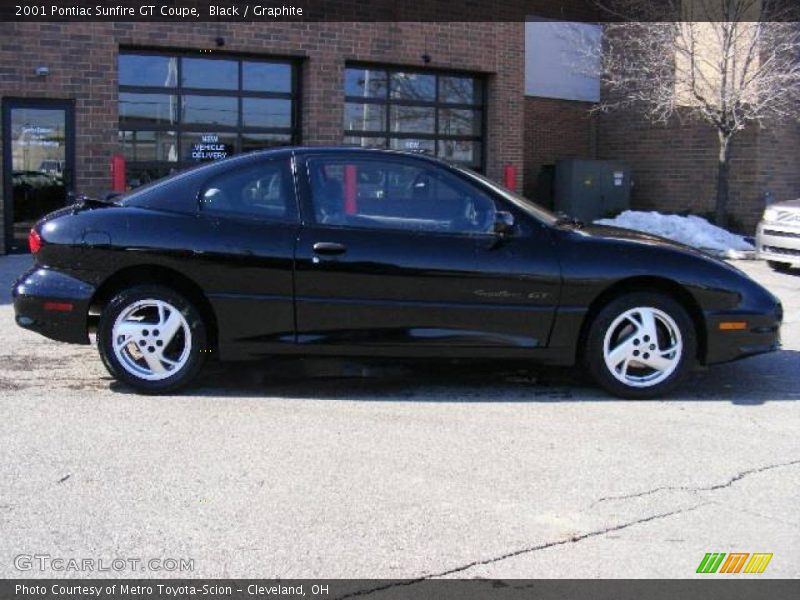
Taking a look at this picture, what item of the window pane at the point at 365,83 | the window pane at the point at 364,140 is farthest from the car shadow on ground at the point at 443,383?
the window pane at the point at 365,83

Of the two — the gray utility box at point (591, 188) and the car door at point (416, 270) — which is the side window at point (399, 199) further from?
the gray utility box at point (591, 188)

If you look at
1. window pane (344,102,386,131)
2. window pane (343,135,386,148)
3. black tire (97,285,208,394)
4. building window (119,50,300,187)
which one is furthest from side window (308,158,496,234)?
window pane (344,102,386,131)

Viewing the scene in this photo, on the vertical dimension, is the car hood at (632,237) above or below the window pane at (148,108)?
below

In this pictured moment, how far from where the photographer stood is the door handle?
574 centimetres

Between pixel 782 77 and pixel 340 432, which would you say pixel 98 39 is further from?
pixel 782 77

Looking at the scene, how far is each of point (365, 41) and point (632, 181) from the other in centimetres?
801

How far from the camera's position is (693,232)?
1628 centimetres

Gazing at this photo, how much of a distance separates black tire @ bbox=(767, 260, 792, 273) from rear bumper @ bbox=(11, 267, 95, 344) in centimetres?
1111

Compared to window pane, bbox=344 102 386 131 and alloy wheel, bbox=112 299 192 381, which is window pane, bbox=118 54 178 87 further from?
alloy wheel, bbox=112 299 192 381

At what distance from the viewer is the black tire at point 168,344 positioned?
576 centimetres

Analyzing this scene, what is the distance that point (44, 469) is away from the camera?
4.47 metres

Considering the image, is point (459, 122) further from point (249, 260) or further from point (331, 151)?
point (249, 260)

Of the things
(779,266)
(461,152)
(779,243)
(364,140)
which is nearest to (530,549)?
(779,243)

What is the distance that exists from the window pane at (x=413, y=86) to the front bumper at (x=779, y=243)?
20.6 ft
